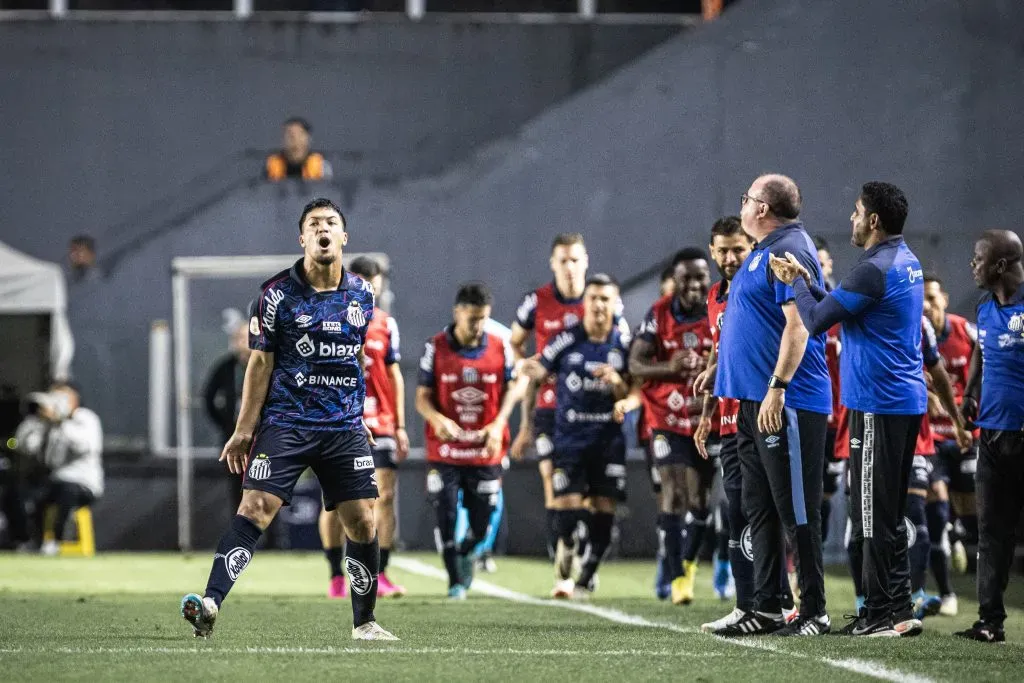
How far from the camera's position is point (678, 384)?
1208cm

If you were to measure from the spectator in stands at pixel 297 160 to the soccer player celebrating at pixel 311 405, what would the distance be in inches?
482

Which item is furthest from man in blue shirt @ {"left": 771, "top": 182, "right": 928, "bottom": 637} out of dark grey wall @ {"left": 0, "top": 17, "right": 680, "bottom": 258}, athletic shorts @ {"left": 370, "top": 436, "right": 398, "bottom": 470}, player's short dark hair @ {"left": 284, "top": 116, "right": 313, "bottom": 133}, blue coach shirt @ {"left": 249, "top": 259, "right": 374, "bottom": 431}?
dark grey wall @ {"left": 0, "top": 17, "right": 680, "bottom": 258}

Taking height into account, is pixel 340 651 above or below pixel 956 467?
below

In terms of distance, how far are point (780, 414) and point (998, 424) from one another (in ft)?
4.37

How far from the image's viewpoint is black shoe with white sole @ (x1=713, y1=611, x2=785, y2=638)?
8.46 metres

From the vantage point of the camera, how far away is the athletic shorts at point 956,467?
1286 centimetres

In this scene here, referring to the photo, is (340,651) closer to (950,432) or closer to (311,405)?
(311,405)

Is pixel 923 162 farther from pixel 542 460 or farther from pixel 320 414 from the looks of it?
pixel 320 414

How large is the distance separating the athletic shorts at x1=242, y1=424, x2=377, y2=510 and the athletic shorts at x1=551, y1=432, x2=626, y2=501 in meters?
4.21

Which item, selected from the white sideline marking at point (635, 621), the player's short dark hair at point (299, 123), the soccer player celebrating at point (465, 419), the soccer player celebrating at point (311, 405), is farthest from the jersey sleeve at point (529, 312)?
the player's short dark hair at point (299, 123)

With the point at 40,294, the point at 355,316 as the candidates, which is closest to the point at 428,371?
the point at 355,316

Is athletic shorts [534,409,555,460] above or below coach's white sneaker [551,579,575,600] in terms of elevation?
above

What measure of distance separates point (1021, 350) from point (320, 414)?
3.58 m

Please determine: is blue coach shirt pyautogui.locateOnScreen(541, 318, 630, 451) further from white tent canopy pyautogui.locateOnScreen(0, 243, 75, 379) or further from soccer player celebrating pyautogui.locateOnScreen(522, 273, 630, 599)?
white tent canopy pyautogui.locateOnScreen(0, 243, 75, 379)
